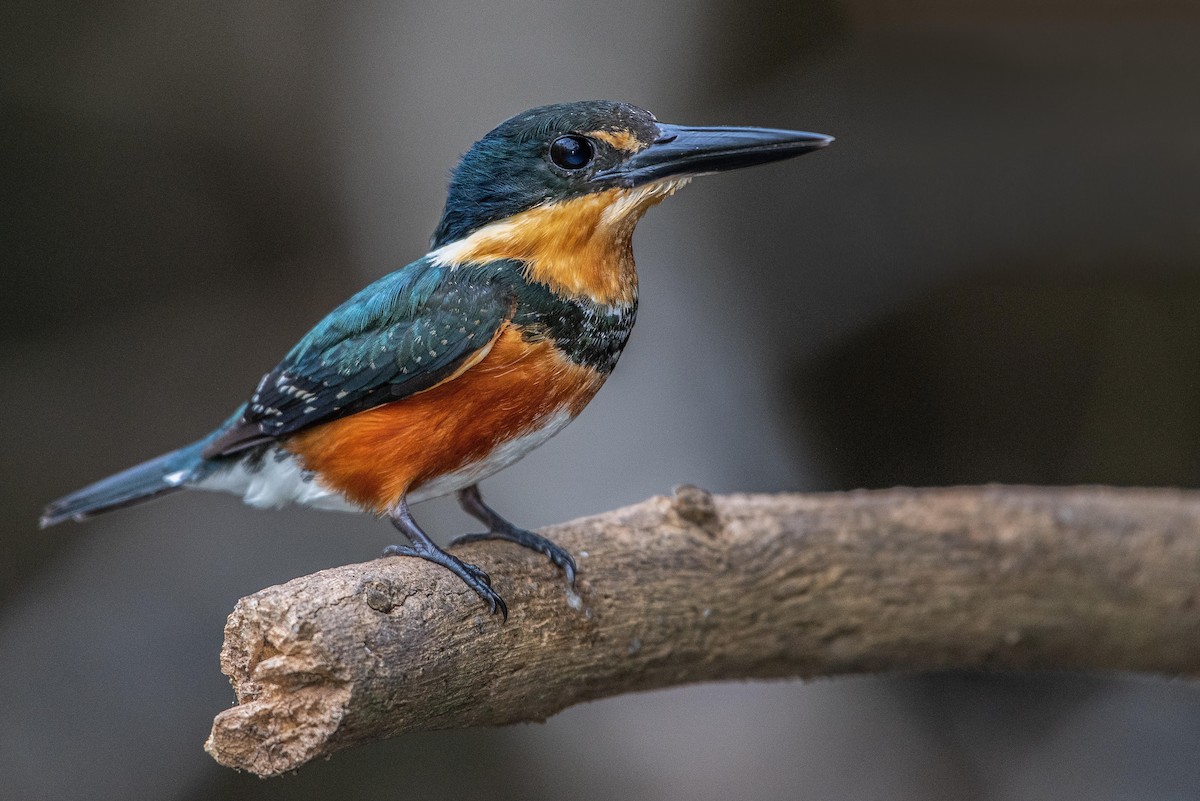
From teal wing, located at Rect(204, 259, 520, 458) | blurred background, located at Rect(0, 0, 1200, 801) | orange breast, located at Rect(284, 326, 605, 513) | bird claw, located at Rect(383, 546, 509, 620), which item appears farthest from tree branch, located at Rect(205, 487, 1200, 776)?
blurred background, located at Rect(0, 0, 1200, 801)

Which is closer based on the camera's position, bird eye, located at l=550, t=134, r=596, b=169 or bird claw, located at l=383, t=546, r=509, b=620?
bird claw, located at l=383, t=546, r=509, b=620

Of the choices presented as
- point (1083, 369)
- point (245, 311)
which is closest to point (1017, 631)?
point (1083, 369)

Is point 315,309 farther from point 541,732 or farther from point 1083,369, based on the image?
point 1083,369

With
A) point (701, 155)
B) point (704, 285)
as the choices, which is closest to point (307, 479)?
point (701, 155)

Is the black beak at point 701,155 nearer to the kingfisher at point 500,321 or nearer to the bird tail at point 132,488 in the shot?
the kingfisher at point 500,321

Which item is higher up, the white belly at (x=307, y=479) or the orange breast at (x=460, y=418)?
the orange breast at (x=460, y=418)

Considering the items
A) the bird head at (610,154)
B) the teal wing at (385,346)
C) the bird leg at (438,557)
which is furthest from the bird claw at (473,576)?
the bird head at (610,154)

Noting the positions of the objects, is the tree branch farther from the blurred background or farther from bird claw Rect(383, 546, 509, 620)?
the blurred background

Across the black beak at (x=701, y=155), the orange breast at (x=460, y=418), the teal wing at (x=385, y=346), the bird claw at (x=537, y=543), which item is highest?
the black beak at (x=701, y=155)
